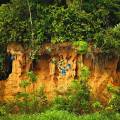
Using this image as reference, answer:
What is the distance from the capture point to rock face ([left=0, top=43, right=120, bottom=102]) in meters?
18.3

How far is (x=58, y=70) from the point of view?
1869cm

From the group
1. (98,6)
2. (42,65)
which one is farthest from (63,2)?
(42,65)

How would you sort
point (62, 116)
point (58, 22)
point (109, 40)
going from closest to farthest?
point (62, 116), point (109, 40), point (58, 22)

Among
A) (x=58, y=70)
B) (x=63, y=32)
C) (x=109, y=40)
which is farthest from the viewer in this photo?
(x=58, y=70)

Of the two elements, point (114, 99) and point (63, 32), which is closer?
point (114, 99)

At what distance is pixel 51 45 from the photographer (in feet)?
61.3

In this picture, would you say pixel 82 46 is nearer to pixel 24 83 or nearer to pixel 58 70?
pixel 58 70

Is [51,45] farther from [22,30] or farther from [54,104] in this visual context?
[54,104]

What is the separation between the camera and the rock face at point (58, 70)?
1831cm

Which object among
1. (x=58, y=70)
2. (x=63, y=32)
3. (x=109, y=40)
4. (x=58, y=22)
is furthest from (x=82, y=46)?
(x=58, y=22)

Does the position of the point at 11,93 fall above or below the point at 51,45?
below

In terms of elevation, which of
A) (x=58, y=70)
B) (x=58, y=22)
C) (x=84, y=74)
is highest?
(x=58, y=22)

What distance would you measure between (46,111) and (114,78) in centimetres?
310

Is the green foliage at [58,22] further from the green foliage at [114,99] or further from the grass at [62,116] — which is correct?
the grass at [62,116]
